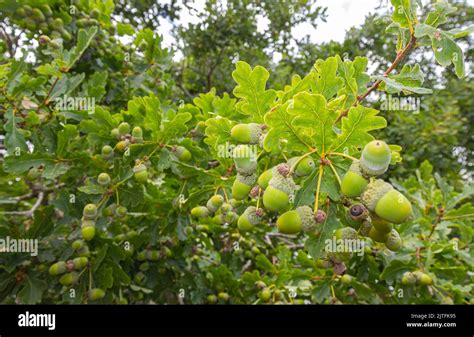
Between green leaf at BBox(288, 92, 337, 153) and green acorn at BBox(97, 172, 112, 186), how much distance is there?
1.37m

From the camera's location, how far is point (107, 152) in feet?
8.38

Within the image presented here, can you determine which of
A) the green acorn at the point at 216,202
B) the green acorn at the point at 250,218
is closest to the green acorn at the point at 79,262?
the green acorn at the point at 216,202

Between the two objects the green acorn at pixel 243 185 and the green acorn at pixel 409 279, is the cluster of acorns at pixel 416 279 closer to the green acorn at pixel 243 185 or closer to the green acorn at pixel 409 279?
the green acorn at pixel 409 279

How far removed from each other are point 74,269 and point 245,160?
1.81 meters

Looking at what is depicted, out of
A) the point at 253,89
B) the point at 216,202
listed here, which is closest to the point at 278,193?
the point at 253,89

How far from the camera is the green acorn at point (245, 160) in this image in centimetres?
166

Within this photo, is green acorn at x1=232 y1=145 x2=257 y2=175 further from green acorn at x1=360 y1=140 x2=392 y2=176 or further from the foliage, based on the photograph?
green acorn at x1=360 y1=140 x2=392 y2=176

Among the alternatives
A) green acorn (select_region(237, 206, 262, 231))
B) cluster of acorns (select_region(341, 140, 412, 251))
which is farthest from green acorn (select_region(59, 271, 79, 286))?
cluster of acorns (select_region(341, 140, 412, 251))

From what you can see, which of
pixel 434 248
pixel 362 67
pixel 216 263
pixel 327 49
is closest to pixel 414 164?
pixel 327 49

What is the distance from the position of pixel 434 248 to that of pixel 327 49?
369 cm

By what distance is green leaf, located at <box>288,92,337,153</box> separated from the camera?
1.53 metres

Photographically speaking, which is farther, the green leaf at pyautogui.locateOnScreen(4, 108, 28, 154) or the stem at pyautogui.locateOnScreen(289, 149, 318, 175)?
the green leaf at pyautogui.locateOnScreen(4, 108, 28, 154)

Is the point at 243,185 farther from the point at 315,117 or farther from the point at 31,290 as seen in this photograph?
the point at 31,290

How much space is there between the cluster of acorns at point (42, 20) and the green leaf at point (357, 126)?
269cm
